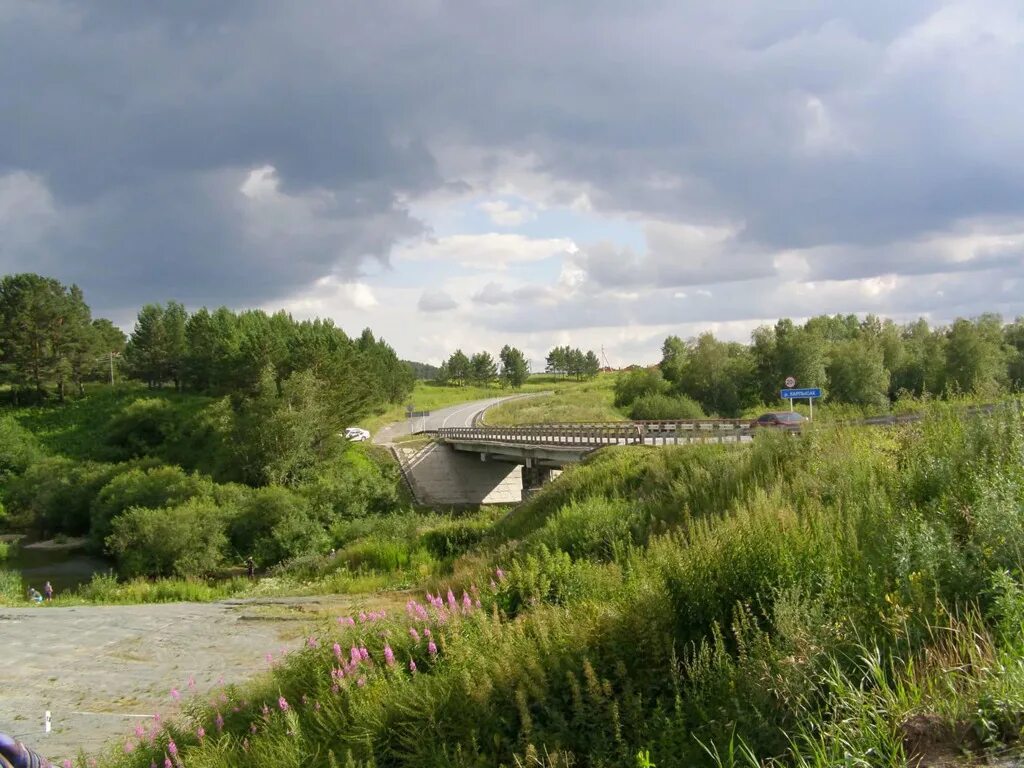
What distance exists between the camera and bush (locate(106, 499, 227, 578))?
1516 inches

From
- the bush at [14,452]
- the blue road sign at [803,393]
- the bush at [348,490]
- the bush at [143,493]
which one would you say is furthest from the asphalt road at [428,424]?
the blue road sign at [803,393]

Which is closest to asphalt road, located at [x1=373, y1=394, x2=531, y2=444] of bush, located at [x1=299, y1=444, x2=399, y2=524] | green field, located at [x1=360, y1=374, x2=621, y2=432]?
green field, located at [x1=360, y1=374, x2=621, y2=432]

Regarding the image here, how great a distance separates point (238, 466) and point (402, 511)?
14.4m

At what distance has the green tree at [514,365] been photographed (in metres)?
170

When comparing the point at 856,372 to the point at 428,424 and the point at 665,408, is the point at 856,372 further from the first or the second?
the point at 428,424

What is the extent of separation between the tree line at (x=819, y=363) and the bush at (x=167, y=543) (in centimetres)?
5096

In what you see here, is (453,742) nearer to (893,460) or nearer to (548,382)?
(893,460)

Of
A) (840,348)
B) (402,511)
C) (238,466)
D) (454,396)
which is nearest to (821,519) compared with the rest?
(402,511)

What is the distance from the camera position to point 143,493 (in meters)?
50.0

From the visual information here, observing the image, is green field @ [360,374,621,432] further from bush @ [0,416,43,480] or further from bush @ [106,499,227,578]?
bush @ [106,499,227,578]

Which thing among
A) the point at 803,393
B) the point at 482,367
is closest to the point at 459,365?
the point at 482,367

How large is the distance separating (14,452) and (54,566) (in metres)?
33.1

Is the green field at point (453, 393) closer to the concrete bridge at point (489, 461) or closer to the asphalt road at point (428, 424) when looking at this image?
the asphalt road at point (428, 424)

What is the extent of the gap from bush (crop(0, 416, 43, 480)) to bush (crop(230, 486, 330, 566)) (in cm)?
3504
